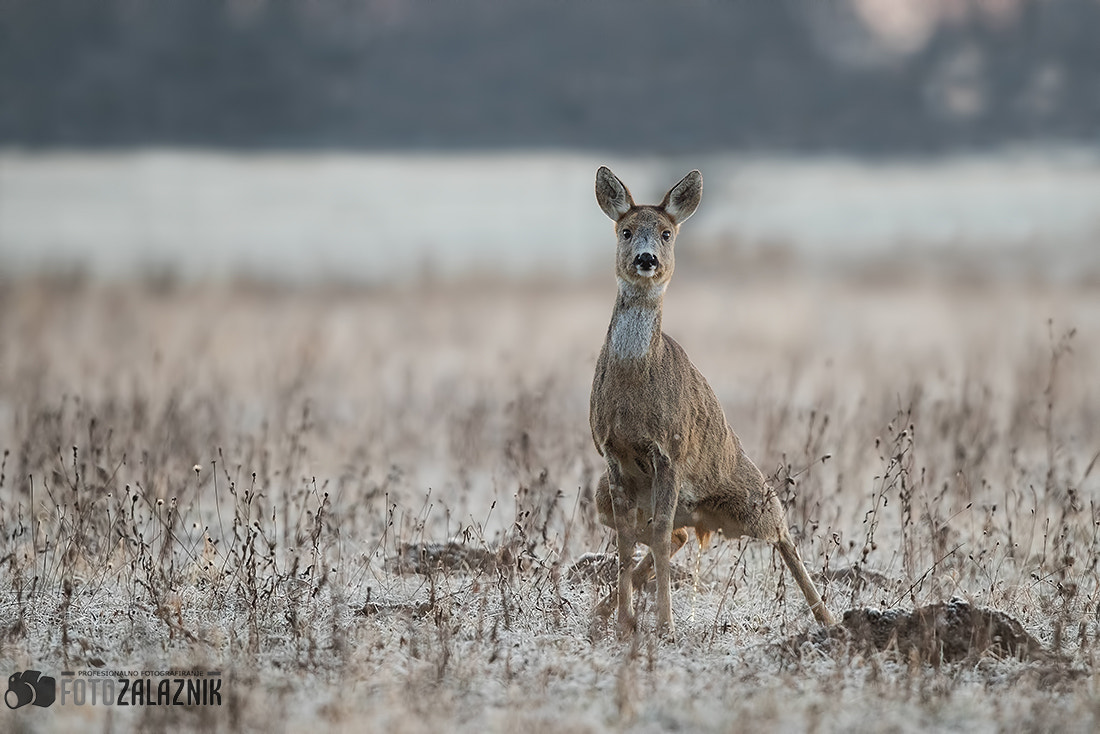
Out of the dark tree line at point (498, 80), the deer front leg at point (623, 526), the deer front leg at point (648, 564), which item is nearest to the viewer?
the deer front leg at point (623, 526)

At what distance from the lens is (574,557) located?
306 inches

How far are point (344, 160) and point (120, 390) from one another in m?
25.5

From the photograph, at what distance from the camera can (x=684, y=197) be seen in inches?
259

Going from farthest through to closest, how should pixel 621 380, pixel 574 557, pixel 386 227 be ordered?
pixel 386 227 → pixel 574 557 → pixel 621 380

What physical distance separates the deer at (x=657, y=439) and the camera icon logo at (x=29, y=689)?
2.64 m

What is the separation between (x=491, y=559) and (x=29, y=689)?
2.51 meters

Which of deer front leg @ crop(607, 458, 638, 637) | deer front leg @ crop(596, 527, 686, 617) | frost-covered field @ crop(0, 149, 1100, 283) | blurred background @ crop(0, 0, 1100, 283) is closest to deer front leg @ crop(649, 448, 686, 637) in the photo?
deer front leg @ crop(607, 458, 638, 637)

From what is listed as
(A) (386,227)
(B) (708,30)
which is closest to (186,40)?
(A) (386,227)

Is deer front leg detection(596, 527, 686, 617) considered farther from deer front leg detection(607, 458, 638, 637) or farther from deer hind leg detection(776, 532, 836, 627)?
deer hind leg detection(776, 532, 836, 627)

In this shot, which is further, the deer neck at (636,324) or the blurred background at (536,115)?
the blurred background at (536,115)

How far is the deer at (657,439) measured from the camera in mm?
6184

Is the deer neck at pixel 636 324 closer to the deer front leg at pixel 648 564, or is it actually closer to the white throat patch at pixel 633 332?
the white throat patch at pixel 633 332

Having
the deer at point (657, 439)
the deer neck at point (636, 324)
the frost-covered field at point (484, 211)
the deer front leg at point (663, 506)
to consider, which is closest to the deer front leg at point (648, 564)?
the deer at point (657, 439)

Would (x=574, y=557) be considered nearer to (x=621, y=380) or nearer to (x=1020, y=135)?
(x=621, y=380)
